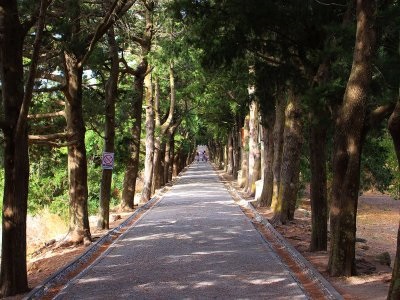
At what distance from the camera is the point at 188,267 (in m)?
10.9

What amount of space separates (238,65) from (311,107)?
15.4 ft

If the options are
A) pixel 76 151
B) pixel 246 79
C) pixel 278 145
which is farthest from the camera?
pixel 278 145

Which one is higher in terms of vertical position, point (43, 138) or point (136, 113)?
point (136, 113)

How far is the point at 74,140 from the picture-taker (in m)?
14.7

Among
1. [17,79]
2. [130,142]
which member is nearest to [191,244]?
[17,79]

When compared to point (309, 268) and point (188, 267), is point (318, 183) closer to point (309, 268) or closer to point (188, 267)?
point (309, 268)

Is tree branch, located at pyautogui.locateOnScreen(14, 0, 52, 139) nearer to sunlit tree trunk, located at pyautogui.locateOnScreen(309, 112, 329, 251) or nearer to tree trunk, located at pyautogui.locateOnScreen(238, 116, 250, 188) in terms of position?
sunlit tree trunk, located at pyautogui.locateOnScreen(309, 112, 329, 251)

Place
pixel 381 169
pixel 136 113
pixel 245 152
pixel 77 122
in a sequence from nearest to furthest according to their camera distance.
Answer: pixel 77 122, pixel 136 113, pixel 381 169, pixel 245 152

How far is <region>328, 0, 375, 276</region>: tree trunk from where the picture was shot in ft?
30.6

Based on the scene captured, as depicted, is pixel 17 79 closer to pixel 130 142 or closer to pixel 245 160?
pixel 130 142

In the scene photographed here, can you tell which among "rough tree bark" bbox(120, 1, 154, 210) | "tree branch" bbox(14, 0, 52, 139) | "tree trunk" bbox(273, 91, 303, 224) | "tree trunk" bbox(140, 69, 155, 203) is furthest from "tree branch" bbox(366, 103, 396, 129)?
"tree trunk" bbox(140, 69, 155, 203)

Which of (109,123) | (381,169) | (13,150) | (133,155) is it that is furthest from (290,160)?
(381,169)

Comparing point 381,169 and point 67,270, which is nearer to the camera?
point 67,270

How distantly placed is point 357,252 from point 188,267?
487 centimetres
